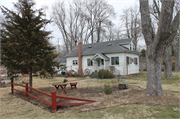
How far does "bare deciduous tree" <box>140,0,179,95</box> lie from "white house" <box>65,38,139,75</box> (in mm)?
11527

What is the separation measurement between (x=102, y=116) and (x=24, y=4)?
840 centimetres

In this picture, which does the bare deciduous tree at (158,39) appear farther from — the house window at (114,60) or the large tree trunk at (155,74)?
the house window at (114,60)

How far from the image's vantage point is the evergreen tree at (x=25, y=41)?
8203mm

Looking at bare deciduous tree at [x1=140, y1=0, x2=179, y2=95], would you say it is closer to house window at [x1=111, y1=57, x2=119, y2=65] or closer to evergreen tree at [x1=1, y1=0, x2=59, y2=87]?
evergreen tree at [x1=1, y1=0, x2=59, y2=87]

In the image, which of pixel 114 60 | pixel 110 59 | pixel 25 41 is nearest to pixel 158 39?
pixel 25 41

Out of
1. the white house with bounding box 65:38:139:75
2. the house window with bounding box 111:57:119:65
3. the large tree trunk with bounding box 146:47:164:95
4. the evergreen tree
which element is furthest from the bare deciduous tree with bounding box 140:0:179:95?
the house window with bounding box 111:57:119:65

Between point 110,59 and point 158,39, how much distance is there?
45.1 feet

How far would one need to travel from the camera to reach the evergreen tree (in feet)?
26.9

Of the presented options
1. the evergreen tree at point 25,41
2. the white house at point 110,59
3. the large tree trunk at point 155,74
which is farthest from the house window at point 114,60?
the large tree trunk at point 155,74

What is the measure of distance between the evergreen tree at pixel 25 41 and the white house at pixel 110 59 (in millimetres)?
11301

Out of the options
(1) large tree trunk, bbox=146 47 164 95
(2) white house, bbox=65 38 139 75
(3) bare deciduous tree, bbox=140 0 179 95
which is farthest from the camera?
(2) white house, bbox=65 38 139 75

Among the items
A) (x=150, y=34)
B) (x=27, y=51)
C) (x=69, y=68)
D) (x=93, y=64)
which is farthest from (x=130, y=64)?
(x=27, y=51)

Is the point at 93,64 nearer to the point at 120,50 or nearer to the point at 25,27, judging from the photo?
the point at 120,50

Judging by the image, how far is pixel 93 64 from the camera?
68.5ft
